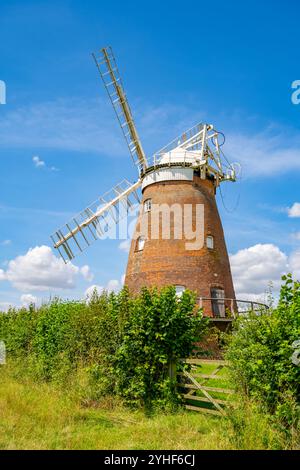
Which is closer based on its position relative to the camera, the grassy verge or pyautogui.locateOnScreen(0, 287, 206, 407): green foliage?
the grassy verge

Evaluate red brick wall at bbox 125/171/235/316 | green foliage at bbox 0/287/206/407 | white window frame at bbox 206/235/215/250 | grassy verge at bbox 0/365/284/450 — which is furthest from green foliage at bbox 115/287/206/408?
white window frame at bbox 206/235/215/250

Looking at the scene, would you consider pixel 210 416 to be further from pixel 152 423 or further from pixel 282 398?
pixel 282 398

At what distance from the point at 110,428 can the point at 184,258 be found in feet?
41.0

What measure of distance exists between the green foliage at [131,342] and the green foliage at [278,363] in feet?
8.02

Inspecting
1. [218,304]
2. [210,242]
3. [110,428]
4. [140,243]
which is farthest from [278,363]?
[140,243]

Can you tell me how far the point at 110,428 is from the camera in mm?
7758

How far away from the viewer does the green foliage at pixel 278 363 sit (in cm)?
594

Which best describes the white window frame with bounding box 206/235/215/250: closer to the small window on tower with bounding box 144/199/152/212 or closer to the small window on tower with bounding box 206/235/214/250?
the small window on tower with bounding box 206/235/214/250

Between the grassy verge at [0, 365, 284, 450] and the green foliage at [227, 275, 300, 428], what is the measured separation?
0.39 m

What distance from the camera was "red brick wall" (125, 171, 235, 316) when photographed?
768 inches

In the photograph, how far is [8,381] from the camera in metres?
12.5

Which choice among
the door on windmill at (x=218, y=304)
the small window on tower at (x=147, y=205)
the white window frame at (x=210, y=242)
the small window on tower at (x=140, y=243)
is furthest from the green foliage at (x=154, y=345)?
the small window on tower at (x=147, y=205)
